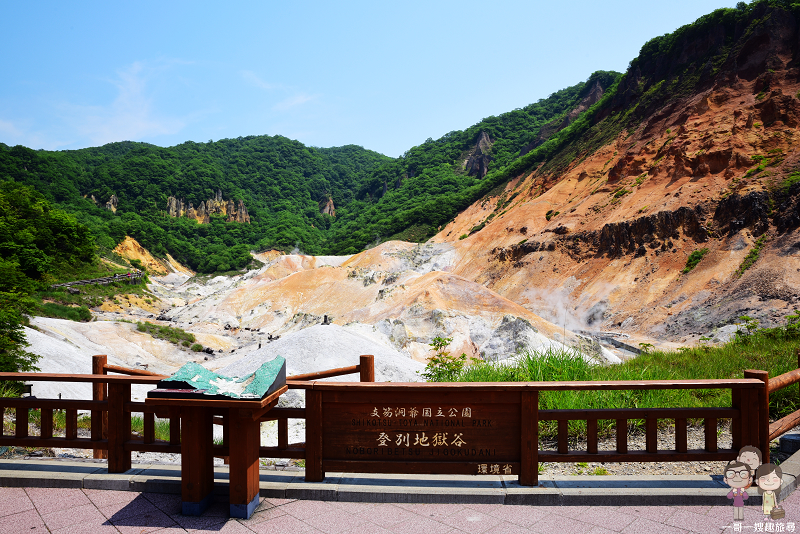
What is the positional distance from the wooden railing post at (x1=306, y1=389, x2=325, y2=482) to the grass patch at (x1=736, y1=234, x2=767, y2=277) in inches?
943

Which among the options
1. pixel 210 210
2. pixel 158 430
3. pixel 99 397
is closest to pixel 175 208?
pixel 210 210

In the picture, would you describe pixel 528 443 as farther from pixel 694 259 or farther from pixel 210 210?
pixel 210 210

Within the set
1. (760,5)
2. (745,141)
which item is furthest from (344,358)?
(760,5)

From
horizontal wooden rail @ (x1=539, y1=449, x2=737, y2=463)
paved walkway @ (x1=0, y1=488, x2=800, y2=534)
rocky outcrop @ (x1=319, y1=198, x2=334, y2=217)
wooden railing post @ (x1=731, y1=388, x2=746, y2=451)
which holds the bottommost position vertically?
paved walkway @ (x1=0, y1=488, x2=800, y2=534)

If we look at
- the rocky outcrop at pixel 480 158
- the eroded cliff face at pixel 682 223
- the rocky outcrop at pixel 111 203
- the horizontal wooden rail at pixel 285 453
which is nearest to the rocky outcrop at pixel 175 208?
the rocky outcrop at pixel 111 203

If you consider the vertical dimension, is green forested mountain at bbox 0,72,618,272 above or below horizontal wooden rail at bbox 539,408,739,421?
above

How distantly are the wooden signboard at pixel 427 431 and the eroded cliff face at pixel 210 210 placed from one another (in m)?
105

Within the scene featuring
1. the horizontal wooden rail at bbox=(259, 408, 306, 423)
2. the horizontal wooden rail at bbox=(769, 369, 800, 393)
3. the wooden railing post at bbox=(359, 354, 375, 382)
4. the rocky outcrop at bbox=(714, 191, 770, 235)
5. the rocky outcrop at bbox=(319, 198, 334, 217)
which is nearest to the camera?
the horizontal wooden rail at bbox=(259, 408, 306, 423)

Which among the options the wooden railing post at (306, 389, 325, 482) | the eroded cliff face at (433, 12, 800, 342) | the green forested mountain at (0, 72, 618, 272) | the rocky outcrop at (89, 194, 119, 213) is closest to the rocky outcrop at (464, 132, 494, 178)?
the green forested mountain at (0, 72, 618, 272)

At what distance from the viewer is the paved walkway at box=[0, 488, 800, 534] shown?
3.37m

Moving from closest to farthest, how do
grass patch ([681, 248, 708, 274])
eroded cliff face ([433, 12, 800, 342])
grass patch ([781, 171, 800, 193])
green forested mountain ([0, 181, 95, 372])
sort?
eroded cliff face ([433, 12, 800, 342]), grass patch ([781, 171, 800, 193]), grass patch ([681, 248, 708, 274]), green forested mountain ([0, 181, 95, 372])

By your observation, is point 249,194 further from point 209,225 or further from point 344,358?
point 344,358

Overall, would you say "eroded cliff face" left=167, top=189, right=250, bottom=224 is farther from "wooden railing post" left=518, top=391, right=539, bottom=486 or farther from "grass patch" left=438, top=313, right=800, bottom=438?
"wooden railing post" left=518, top=391, right=539, bottom=486

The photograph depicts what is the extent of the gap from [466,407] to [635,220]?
28.6m
